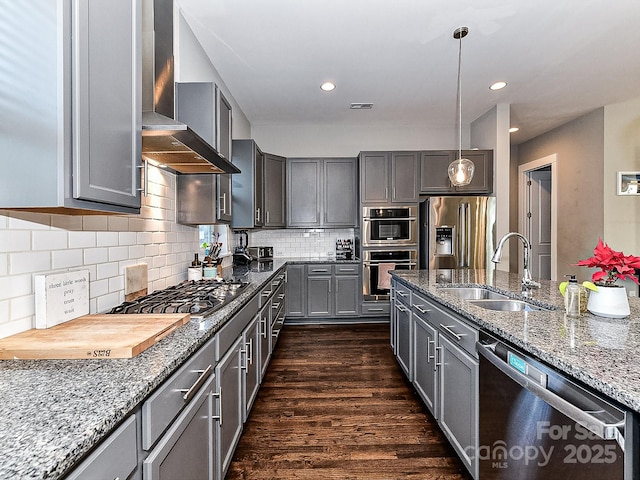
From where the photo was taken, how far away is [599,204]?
14.2ft

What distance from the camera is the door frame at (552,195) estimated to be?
5.18 metres

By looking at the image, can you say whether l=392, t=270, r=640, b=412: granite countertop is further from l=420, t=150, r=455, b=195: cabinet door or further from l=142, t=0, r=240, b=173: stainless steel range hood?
l=420, t=150, r=455, b=195: cabinet door

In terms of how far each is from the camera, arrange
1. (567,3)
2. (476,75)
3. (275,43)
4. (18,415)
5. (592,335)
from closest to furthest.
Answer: (18,415)
(592,335)
(567,3)
(275,43)
(476,75)

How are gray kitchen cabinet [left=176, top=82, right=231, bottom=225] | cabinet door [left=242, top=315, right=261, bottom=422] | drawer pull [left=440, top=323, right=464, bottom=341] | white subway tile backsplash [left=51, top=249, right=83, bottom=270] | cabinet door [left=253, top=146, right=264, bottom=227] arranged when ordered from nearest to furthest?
white subway tile backsplash [left=51, top=249, right=83, bottom=270] < drawer pull [left=440, top=323, right=464, bottom=341] < cabinet door [left=242, top=315, right=261, bottom=422] < gray kitchen cabinet [left=176, top=82, right=231, bottom=225] < cabinet door [left=253, top=146, right=264, bottom=227]

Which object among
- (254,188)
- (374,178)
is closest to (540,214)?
(374,178)

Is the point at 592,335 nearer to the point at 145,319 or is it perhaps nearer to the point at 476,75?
the point at 145,319

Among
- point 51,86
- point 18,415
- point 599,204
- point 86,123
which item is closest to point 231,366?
point 18,415

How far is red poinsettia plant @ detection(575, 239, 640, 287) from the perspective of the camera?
1354 mm

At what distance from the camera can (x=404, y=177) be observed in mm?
4562

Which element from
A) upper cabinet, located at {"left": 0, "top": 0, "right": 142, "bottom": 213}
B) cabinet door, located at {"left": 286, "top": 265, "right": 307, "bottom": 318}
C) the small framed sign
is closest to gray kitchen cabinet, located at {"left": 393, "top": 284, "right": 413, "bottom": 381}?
cabinet door, located at {"left": 286, "top": 265, "right": 307, "bottom": 318}

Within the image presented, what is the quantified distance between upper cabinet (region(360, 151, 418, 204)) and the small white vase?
10.6ft

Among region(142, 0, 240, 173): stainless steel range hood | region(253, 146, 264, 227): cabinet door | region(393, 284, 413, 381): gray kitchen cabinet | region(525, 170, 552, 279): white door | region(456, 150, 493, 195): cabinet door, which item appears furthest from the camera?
region(525, 170, 552, 279): white door

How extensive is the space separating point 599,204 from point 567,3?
3.00 meters

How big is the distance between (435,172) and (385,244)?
1207 mm
